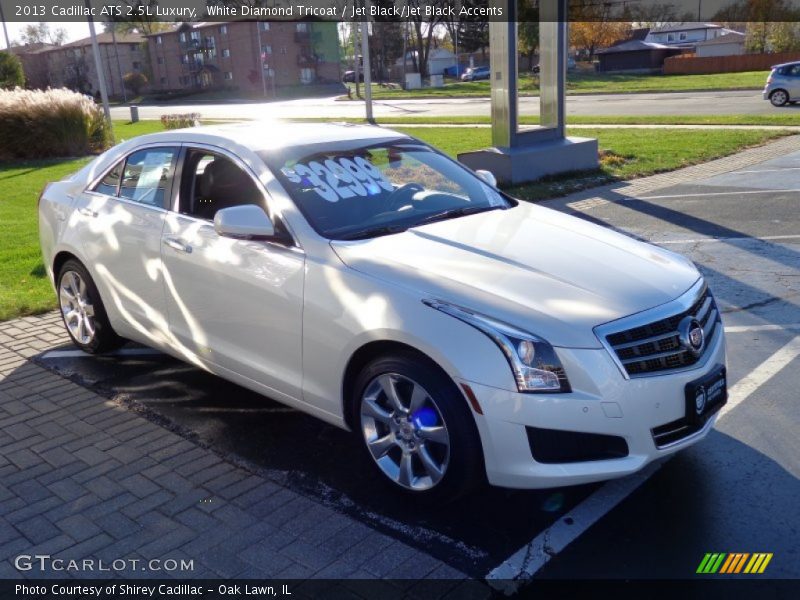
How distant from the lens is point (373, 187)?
4609 millimetres

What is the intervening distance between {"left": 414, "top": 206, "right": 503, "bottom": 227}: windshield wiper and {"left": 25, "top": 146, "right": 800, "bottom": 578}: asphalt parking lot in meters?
1.35

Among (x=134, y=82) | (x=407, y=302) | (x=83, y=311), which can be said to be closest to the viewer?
(x=407, y=302)

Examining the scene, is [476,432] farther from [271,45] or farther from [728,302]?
[271,45]

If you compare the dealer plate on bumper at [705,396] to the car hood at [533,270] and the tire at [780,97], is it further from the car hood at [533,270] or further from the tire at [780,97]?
the tire at [780,97]

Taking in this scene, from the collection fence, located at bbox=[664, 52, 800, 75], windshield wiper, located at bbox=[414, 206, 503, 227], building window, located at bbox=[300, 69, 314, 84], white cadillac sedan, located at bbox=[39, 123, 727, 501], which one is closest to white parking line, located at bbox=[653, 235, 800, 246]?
white cadillac sedan, located at bbox=[39, 123, 727, 501]

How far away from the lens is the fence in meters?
54.5

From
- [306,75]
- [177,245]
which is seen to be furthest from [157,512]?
[306,75]

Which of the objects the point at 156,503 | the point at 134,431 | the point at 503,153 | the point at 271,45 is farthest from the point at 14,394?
the point at 271,45

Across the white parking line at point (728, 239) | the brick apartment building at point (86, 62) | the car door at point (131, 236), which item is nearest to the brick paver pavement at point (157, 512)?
the car door at point (131, 236)

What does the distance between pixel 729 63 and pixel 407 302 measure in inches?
2335

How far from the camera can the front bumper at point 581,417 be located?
327cm

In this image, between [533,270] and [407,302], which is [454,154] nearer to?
[533,270]

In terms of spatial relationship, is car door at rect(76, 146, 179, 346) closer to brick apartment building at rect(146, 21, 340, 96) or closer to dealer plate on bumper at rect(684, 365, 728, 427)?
dealer plate on bumper at rect(684, 365, 728, 427)

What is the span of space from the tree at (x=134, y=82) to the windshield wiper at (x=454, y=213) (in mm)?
88458
